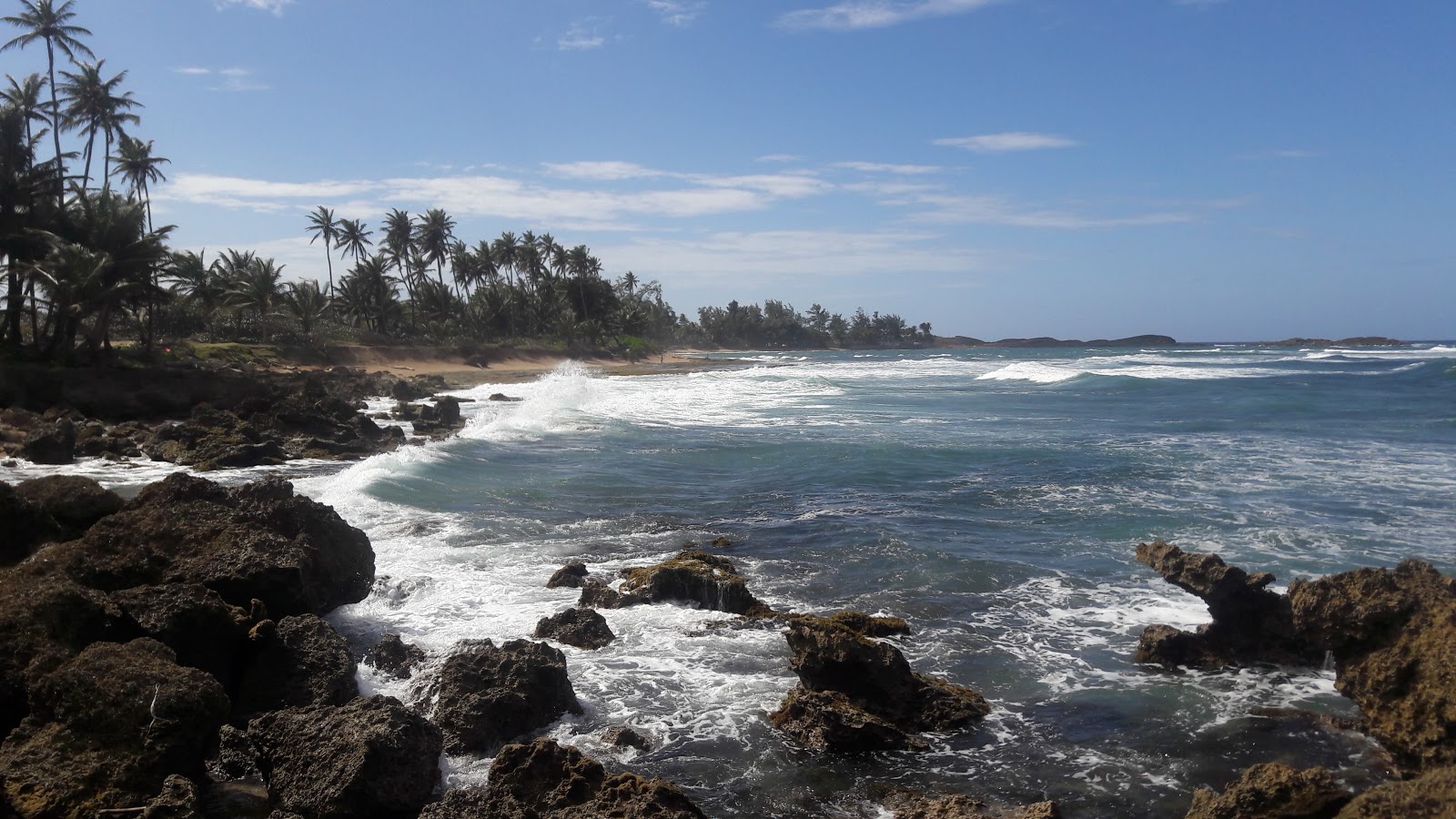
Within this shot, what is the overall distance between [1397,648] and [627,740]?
19.2 feet

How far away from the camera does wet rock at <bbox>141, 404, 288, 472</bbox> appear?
795 inches

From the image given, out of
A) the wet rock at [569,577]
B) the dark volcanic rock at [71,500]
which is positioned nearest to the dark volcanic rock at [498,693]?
the wet rock at [569,577]

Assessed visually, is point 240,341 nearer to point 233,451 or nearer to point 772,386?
point 772,386

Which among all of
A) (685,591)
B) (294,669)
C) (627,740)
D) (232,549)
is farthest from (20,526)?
(685,591)

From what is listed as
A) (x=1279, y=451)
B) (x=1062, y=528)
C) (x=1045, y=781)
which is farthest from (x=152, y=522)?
(x=1279, y=451)

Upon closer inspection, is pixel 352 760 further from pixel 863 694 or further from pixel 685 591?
pixel 685 591

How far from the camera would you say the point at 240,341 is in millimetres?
51594

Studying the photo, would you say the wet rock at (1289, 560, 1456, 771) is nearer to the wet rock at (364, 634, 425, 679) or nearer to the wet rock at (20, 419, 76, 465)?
the wet rock at (364, 634, 425, 679)

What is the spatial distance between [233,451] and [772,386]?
34139 mm

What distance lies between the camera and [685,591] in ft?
35.7

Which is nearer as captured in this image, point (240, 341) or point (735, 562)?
point (735, 562)

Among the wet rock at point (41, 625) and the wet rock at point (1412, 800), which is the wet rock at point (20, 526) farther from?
the wet rock at point (1412, 800)

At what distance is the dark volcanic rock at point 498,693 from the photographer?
280 inches

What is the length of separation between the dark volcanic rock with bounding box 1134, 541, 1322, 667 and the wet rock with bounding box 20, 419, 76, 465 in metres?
21.5
